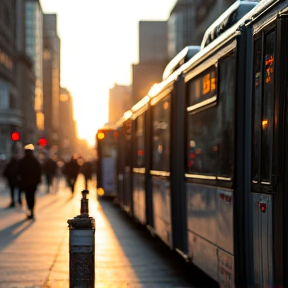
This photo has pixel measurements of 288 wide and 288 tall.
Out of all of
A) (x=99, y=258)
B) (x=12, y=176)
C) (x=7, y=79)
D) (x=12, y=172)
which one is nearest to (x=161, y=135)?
(x=99, y=258)

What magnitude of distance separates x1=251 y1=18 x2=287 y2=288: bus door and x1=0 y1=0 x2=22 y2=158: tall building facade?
3533 inches

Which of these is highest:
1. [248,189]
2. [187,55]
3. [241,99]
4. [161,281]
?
[187,55]

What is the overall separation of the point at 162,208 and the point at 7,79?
90382 mm

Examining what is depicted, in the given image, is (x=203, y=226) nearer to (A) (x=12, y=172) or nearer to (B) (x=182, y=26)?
(A) (x=12, y=172)

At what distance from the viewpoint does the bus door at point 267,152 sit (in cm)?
633

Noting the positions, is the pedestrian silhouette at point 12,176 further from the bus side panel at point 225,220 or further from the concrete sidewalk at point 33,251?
the bus side panel at point 225,220

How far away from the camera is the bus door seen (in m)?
6.33

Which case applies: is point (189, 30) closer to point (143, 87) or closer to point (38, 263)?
point (143, 87)

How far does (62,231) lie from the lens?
18641 millimetres

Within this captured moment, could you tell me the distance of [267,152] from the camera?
21.8 ft

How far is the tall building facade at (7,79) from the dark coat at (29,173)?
7510 cm

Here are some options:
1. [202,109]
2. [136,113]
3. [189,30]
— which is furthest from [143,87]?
[202,109]

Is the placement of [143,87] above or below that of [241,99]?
above

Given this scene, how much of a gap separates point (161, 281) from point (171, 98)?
8.39ft
